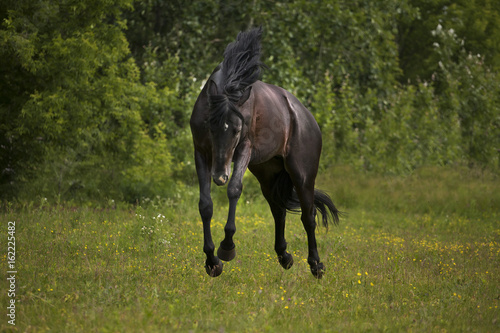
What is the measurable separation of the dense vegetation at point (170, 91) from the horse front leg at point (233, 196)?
4881 millimetres

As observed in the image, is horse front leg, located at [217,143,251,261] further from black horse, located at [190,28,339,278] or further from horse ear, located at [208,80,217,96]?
horse ear, located at [208,80,217,96]

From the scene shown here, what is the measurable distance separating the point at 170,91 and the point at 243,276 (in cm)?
742

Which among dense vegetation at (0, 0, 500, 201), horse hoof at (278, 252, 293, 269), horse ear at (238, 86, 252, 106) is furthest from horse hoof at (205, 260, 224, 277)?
dense vegetation at (0, 0, 500, 201)

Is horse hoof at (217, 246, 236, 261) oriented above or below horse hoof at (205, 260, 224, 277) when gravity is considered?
above

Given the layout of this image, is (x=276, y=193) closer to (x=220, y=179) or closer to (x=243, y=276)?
(x=243, y=276)

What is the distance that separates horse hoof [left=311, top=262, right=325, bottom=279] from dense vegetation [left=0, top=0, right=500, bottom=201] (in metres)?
5.19

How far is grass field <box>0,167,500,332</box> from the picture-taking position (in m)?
4.66

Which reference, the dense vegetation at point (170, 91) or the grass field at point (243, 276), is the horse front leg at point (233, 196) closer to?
the grass field at point (243, 276)

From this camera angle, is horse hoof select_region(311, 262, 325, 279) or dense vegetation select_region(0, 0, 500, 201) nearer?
horse hoof select_region(311, 262, 325, 279)

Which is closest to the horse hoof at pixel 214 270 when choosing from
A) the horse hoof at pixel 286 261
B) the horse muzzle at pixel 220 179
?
the horse muzzle at pixel 220 179

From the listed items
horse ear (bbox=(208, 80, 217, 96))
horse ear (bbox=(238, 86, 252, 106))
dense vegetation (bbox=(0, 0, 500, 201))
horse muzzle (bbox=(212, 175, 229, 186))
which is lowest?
dense vegetation (bbox=(0, 0, 500, 201))

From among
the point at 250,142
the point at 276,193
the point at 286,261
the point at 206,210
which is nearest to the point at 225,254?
the point at 206,210

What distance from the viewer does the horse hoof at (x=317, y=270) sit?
6.62m

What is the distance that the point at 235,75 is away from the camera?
5.74 metres
